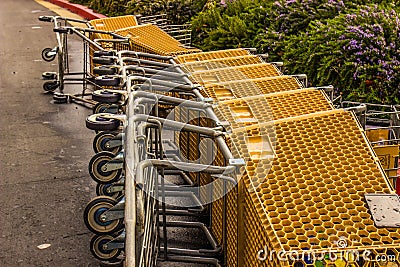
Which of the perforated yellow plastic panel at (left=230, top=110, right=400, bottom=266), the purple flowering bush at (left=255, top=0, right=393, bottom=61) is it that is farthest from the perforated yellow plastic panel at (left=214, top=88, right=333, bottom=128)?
the purple flowering bush at (left=255, top=0, right=393, bottom=61)

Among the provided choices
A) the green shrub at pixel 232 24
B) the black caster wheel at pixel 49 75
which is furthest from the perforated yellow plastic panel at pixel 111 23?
the black caster wheel at pixel 49 75

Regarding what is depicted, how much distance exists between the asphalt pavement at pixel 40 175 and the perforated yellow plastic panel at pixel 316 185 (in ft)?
7.79

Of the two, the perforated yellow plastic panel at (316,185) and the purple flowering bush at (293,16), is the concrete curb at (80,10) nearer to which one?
the purple flowering bush at (293,16)

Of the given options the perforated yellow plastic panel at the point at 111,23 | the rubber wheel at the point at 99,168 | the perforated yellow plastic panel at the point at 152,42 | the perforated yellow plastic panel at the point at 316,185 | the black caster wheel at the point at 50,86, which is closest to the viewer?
the perforated yellow plastic panel at the point at 316,185

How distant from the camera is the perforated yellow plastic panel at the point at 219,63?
608cm

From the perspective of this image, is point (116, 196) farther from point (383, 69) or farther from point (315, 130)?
point (383, 69)

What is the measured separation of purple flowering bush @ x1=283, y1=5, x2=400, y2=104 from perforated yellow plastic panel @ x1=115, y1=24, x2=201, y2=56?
4.66 ft

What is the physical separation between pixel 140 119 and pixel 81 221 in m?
2.83

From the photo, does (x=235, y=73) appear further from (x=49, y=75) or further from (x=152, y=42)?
(x=49, y=75)

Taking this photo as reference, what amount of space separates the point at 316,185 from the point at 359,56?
482cm

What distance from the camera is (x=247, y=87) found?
5199mm

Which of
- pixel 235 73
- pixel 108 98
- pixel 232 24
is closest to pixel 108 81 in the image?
pixel 108 98

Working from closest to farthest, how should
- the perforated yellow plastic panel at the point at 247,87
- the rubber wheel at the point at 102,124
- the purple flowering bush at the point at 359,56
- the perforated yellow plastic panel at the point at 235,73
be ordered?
1. the perforated yellow plastic panel at the point at 247,87
2. the rubber wheel at the point at 102,124
3. the perforated yellow plastic panel at the point at 235,73
4. the purple flowering bush at the point at 359,56

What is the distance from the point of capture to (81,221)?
21.4 ft
